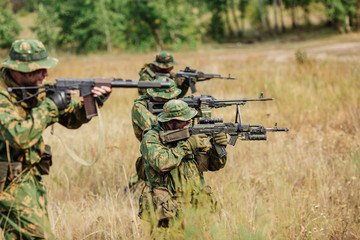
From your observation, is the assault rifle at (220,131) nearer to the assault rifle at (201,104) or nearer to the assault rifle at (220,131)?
the assault rifle at (220,131)

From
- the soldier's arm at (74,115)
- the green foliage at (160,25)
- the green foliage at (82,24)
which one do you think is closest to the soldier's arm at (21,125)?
the soldier's arm at (74,115)

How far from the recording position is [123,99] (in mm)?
8211

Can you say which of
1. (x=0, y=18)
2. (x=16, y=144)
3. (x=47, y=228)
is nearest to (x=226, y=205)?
(x=47, y=228)

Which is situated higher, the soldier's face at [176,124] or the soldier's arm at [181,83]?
the soldier's arm at [181,83]

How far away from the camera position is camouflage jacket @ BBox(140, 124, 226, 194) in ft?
9.35

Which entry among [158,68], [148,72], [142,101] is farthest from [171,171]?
[158,68]

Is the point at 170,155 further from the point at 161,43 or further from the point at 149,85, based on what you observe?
the point at 161,43

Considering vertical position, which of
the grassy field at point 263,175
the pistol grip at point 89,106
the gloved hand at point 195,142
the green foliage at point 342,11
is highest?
the green foliage at point 342,11

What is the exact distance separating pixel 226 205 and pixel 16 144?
6.82 ft

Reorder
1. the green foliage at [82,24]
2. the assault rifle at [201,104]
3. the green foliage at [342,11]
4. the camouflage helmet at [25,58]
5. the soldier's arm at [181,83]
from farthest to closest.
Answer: the green foliage at [82,24] < the green foliage at [342,11] < the soldier's arm at [181,83] < the assault rifle at [201,104] < the camouflage helmet at [25,58]

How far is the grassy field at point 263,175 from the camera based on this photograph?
2.93 m

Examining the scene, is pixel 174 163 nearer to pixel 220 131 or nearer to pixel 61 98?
pixel 220 131

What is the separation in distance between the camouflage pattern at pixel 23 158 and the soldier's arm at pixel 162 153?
82 cm

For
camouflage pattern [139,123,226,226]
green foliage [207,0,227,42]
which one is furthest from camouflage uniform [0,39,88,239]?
green foliage [207,0,227,42]
